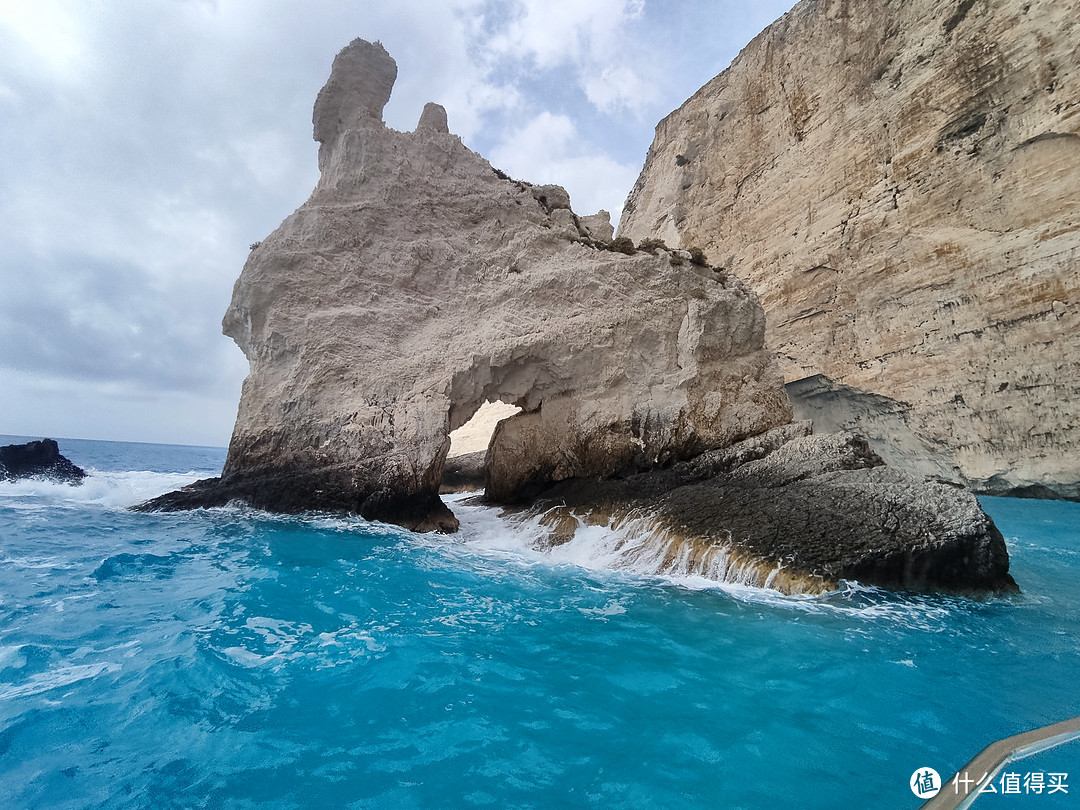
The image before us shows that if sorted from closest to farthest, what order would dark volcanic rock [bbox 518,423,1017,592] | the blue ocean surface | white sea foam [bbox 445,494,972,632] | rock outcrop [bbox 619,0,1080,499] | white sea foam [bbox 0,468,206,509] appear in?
the blue ocean surface → white sea foam [bbox 445,494,972,632] → dark volcanic rock [bbox 518,423,1017,592] → white sea foam [bbox 0,468,206,509] → rock outcrop [bbox 619,0,1080,499]

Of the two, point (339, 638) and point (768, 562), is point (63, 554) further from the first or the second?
point (768, 562)

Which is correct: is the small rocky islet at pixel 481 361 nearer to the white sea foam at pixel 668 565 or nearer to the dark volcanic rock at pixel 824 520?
the dark volcanic rock at pixel 824 520

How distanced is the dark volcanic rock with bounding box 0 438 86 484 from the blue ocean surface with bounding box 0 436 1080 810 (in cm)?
1153

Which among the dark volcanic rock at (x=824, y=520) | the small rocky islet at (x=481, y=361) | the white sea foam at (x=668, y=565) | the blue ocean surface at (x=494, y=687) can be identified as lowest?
the blue ocean surface at (x=494, y=687)

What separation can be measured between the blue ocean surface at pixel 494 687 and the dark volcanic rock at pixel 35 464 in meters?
11.5

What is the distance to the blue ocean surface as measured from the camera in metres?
2.28

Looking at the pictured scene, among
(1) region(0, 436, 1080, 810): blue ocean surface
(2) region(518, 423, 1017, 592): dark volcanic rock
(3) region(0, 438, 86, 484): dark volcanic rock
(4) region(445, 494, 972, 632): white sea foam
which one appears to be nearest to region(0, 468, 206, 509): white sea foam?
(3) region(0, 438, 86, 484): dark volcanic rock

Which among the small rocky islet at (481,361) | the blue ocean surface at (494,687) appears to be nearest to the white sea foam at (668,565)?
the blue ocean surface at (494,687)

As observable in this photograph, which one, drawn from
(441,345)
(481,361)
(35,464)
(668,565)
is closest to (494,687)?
(668,565)

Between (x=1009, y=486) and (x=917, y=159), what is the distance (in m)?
10.9

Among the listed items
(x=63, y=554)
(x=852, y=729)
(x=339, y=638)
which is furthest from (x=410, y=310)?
(x=852, y=729)

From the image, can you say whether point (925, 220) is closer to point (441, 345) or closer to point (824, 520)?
point (824, 520)

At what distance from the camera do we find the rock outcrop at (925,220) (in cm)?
1400

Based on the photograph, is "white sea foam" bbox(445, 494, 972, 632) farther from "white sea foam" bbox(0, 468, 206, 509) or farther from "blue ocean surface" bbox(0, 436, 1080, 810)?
"white sea foam" bbox(0, 468, 206, 509)
